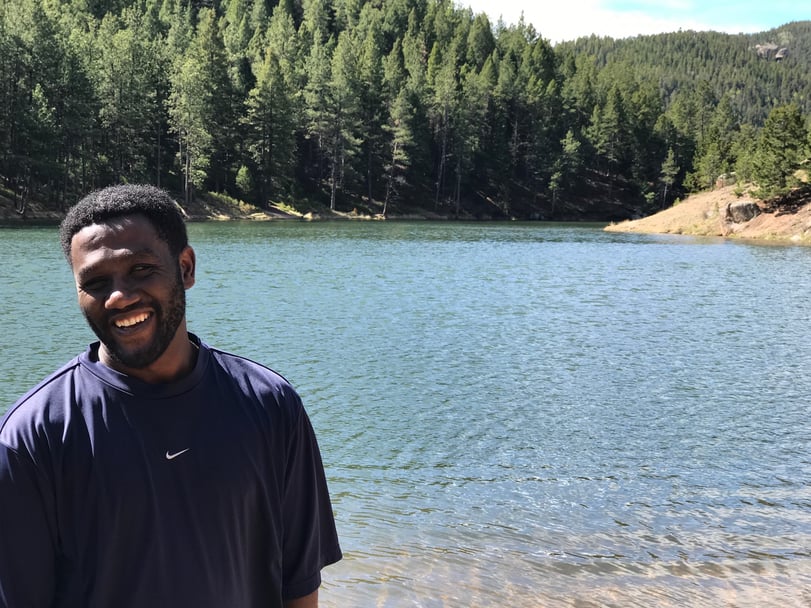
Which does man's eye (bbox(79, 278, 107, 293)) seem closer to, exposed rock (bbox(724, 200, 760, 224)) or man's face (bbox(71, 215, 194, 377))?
man's face (bbox(71, 215, 194, 377))

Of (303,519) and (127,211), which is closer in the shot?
(127,211)

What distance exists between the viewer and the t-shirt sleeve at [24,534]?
204cm

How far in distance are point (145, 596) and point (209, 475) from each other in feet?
1.24

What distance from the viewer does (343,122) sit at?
93.1m

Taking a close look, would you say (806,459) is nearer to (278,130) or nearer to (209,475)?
(209,475)

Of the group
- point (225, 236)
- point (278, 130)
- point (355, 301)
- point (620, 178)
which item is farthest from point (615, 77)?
point (355, 301)

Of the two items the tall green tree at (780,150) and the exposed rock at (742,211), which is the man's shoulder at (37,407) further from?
the exposed rock at (742,211)

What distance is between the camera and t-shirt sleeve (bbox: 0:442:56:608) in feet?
6.68

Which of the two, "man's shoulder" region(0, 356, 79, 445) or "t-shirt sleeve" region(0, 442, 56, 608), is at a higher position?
"man's shoulder" region(0, 356, 79, 445)

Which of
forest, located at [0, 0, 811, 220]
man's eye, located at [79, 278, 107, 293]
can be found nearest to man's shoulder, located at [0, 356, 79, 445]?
man's eye, located at [79, 278, 107, 293]

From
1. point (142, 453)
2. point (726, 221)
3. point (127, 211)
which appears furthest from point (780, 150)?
point (142, 453)

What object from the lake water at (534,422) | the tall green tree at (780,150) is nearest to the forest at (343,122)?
the tall green tree at (780,150)

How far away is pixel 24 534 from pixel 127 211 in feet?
3.17

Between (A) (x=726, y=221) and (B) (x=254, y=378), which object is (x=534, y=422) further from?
(A) (x=726, y=221)
